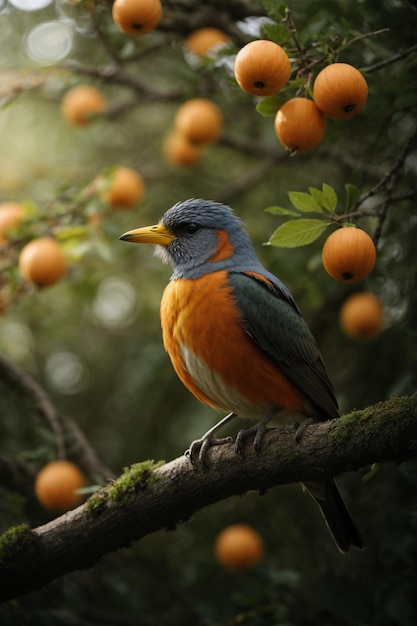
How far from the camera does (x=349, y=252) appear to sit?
3500mm

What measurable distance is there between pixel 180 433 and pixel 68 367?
1795 mm

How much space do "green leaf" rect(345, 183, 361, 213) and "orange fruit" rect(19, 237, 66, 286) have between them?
82.4 inches

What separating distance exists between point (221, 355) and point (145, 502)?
35.3 inches

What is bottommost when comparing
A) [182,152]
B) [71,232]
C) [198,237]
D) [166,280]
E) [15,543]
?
[15,543]

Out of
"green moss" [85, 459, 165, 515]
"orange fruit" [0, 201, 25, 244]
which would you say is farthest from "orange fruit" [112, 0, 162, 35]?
"green moss" [85, 459, 165, 515]

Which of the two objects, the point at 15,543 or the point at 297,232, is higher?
the point at 297,232

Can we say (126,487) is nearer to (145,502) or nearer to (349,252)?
(145,502)

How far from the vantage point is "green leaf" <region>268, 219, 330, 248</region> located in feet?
12.1

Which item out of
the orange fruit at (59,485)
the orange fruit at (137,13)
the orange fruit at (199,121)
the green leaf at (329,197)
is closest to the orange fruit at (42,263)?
the orange fruit at (59,485)

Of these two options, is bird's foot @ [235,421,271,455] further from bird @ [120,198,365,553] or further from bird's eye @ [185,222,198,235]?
bird's eye @ [185,222,198,235]

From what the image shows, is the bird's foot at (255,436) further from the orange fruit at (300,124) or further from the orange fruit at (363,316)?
the orange fruit at (363,316)

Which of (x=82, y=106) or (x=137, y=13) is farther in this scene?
(x=82, y=106)

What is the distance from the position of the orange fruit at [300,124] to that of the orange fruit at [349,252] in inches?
Result: 20.3

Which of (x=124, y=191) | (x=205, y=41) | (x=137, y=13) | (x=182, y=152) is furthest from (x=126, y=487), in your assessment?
(x=182, y=152)
